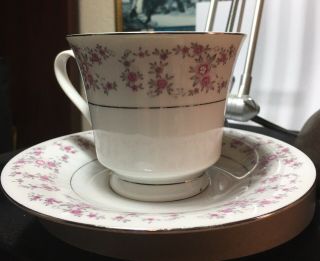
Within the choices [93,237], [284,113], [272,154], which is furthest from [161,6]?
[93,237]

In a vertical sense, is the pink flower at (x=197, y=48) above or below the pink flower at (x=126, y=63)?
above

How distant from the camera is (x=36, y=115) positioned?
0.89m

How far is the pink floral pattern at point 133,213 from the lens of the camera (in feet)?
0.82

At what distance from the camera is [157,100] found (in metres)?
0.31

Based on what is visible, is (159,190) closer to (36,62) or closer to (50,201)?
(50,201)

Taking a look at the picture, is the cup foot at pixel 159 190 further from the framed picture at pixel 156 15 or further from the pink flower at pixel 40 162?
the framed picture at pixel 156 15

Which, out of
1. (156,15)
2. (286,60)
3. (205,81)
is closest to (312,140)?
(205,81)

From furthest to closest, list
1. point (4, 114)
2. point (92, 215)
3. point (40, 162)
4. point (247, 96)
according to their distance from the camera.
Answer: point (4, 114), point (247, 96), point (40, 162), point (92, 215)

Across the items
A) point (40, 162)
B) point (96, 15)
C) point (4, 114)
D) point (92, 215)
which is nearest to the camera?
point (92, 215)

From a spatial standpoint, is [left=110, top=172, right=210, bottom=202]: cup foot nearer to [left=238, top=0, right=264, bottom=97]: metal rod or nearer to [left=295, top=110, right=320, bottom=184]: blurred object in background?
[left=295, top=110, right=320, bottom=184]: blurred object in background

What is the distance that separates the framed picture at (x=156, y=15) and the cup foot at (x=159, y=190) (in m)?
0.42

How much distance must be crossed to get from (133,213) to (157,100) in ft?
0.30

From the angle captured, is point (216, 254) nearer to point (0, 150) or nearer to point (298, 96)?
point (298, 96)

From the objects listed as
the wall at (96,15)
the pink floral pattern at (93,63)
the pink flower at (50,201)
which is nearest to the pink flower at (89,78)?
the pink floral pattern at (93,63)
